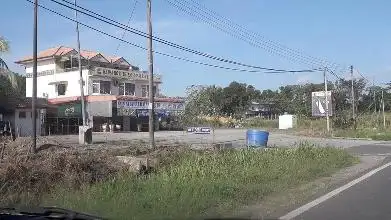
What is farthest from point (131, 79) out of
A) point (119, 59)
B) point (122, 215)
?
point (122, 215)

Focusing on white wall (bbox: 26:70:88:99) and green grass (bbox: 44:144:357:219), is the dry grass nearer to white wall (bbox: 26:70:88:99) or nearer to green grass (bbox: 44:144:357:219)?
green grass (bbox: 44:144:357:219)

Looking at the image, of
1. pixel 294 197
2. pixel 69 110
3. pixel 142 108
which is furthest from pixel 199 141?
pixel 142 108

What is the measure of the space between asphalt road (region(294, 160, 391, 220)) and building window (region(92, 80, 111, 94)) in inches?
2087

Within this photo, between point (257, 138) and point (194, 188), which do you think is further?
point (257, 138)

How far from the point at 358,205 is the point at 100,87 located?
186ft

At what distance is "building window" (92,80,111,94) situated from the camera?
6506cm

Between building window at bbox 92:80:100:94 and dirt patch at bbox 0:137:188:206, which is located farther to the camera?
building window at bbox 92:80:100:94

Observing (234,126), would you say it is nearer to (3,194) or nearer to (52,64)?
(52,64)

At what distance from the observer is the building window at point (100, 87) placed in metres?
65.1

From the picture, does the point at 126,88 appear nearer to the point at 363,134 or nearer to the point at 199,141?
the point at 363,134

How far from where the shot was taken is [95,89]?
65.3 metres

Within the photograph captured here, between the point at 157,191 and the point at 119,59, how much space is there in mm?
64889

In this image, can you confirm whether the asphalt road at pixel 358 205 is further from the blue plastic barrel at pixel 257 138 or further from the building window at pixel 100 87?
the building window at pixel 100 87

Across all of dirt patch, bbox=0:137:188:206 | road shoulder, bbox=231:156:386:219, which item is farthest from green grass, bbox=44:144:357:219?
dirt patch, bbox=0:137:188:206
